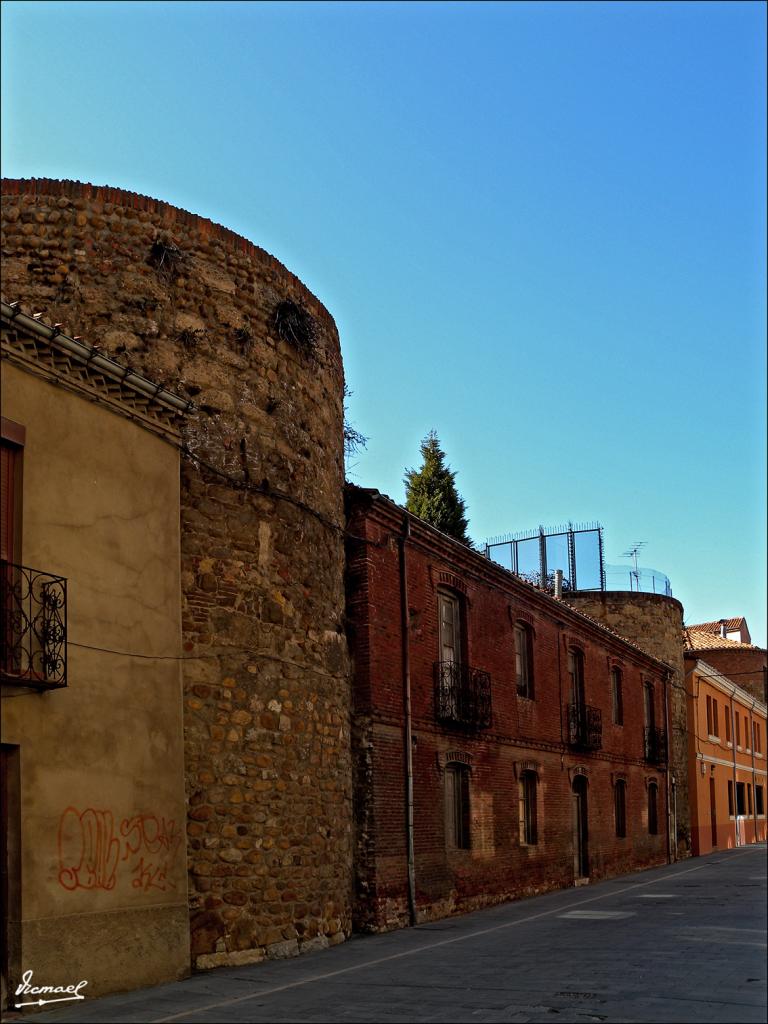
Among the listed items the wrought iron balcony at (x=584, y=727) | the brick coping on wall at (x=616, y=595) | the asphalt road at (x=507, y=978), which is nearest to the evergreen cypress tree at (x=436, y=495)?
the brick coping on wall at (x=616, y=595)

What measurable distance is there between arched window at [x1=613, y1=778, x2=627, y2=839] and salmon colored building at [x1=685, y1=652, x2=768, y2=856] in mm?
9251

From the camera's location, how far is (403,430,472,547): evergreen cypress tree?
41812 millimetres

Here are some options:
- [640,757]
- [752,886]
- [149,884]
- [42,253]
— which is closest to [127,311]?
[42,253]

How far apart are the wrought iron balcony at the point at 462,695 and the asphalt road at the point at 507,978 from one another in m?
3.16

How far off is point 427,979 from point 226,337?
24.8ft

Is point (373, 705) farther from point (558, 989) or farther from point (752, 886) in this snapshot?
point (752, 886)

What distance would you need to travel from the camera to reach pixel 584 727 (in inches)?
1031

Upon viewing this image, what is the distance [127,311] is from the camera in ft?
43.3

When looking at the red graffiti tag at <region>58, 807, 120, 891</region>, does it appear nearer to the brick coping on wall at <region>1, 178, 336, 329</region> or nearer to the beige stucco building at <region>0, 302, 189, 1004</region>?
the beige stucco building at <region>0, 302, 189, 1004</region>

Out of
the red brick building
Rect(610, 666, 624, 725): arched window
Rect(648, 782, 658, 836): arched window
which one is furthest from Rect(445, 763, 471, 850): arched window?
Rect(648, 782, 658, 836): arched window

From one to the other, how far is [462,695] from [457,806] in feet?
6.29

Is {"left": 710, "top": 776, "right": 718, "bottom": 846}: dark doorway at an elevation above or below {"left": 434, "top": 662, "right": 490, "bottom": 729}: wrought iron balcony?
below

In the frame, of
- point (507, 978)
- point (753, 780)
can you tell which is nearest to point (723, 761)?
point (753, 780)

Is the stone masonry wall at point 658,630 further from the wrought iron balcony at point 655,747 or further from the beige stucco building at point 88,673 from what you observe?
the beige stucco building at point 88,673
